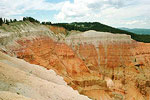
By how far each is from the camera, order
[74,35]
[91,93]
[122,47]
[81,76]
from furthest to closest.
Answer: [74,35] < [122,47] < [81,76] < [91,93]

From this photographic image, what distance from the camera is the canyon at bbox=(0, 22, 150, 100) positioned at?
141 feet

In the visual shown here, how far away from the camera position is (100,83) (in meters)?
45.5

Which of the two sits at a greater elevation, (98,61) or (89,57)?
(89,57)

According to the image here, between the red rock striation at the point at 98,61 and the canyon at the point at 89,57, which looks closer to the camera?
the canyon at the point at 89,57

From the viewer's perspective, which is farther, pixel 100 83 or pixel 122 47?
pixel 122 47

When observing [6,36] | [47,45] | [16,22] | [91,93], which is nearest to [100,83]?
[91,93]

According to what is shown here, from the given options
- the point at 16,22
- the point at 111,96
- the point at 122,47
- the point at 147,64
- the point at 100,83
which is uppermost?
the point at 16,22

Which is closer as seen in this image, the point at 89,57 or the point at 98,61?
the point at 98,61

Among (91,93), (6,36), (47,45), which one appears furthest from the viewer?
(47,45)

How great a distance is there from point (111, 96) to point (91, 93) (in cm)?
580

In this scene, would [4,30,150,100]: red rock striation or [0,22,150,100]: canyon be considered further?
[4,30,150,100]: red rock striation

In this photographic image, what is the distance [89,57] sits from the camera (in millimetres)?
55688

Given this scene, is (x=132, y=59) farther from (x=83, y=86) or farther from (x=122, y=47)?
(x=83, y=86)

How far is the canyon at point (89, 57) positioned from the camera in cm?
4303
